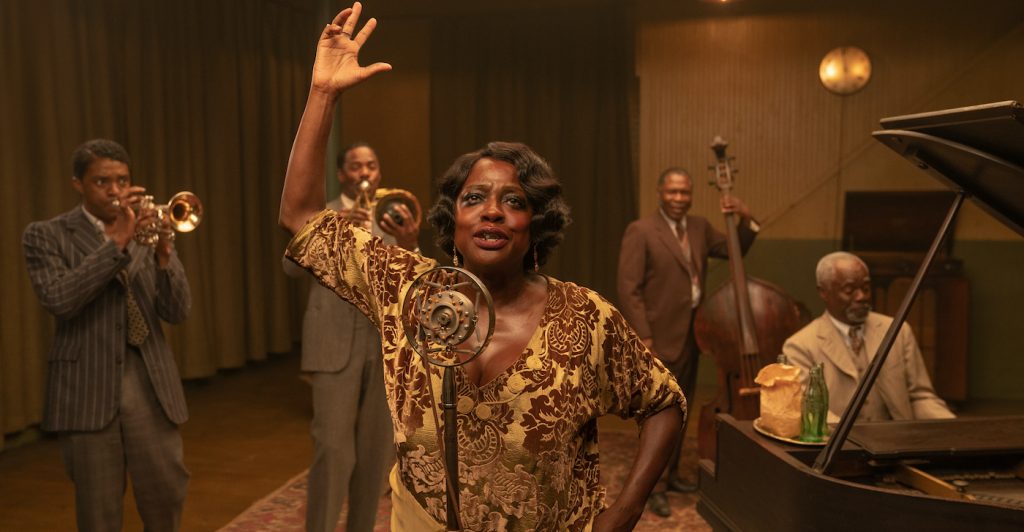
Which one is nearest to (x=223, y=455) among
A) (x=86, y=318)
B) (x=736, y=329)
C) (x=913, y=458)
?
(x=86, y=318)

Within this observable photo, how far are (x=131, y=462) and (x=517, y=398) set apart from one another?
74.9 inches

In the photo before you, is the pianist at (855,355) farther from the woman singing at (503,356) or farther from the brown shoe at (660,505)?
the woman singing at (503,356)

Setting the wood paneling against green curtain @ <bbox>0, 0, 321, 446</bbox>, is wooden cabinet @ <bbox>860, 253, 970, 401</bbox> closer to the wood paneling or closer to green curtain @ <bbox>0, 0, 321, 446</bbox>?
the wood paneling

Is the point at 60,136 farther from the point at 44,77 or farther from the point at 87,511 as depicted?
the point at 87,511

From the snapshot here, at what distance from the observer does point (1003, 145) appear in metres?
1.88

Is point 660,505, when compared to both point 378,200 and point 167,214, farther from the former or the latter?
point 167,214

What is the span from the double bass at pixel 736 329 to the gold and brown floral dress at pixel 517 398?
2.50 m

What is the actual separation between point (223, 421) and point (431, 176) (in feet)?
10.7

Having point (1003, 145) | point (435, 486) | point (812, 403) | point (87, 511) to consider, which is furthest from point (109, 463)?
point (1003, 145)

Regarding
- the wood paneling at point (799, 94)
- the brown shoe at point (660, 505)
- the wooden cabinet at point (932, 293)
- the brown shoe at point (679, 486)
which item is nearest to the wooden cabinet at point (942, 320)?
the wooden cabinet at point (932, 293)

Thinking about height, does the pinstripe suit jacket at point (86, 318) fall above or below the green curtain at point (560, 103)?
below

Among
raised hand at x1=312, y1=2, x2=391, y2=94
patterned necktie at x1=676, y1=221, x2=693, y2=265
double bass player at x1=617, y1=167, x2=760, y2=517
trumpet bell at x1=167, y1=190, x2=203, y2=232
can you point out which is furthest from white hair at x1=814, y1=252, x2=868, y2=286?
trumpet bell at x1=167, y1=190, x2=203, y2=232

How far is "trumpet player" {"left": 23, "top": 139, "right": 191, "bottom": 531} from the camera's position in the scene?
275cm

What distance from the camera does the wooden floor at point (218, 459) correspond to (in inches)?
167
